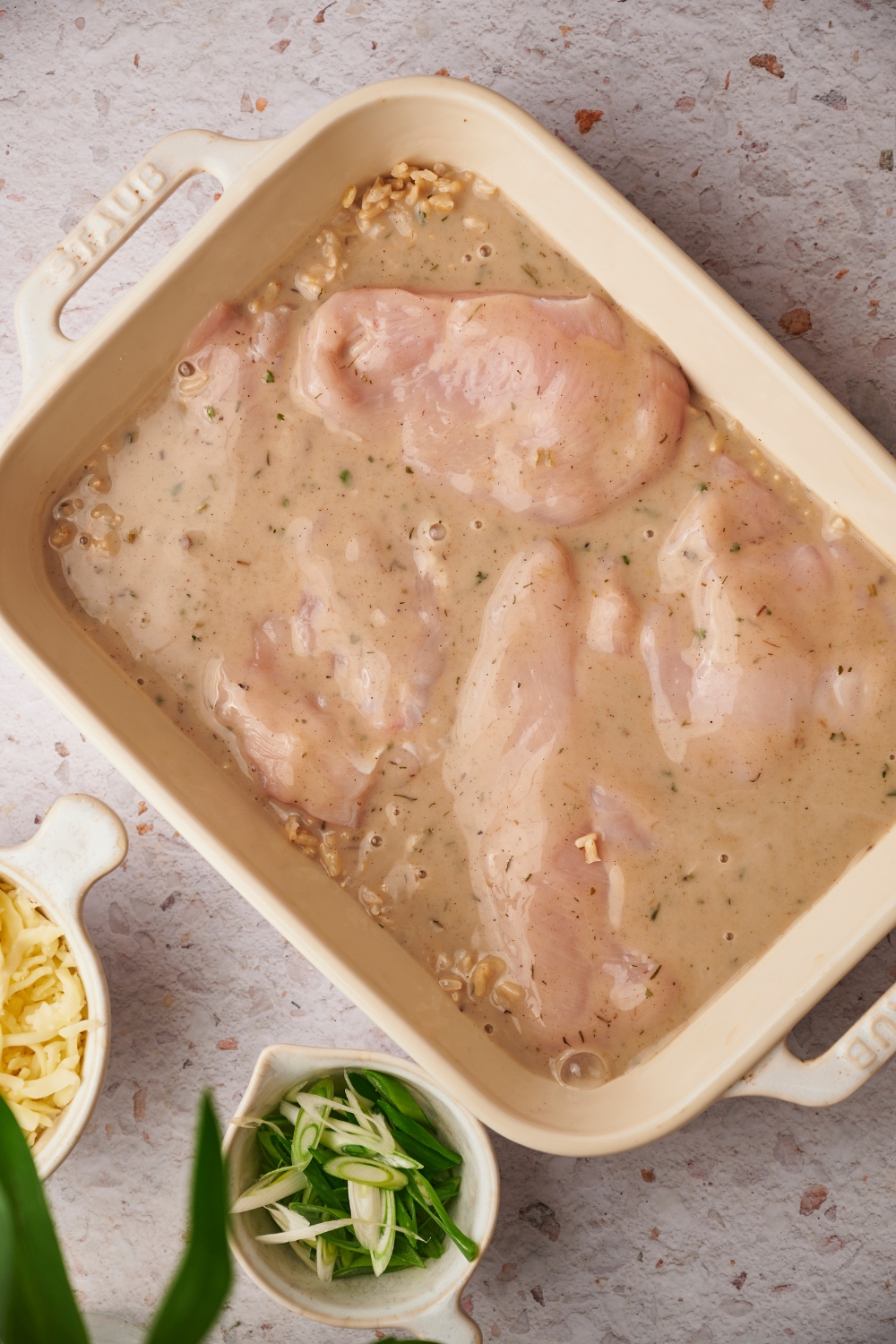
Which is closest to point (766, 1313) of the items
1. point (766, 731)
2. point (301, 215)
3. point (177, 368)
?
point (766, 731)

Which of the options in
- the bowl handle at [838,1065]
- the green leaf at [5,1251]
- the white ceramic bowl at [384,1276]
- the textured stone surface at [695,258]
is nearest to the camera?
the green leaf at [5,1251]

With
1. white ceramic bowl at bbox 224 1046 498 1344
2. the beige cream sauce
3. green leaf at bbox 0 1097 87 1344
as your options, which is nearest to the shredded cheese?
white ceramic bowl at bbox 224 1046 498 1344

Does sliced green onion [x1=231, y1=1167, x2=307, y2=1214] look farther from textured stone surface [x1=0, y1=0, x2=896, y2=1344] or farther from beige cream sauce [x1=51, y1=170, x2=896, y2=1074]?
beige cream sauce [x1=51, y1=170, x2=896, y2=1074]

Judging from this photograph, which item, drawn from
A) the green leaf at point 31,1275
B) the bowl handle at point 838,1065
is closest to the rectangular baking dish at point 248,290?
the bowl handle at point 838,1065

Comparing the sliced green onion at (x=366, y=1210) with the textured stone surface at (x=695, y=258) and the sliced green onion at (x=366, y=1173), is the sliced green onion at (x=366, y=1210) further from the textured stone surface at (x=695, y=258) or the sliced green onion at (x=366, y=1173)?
the textured stone surface at (x=695, y=258)

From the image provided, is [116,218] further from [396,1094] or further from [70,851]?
[396,1094]
